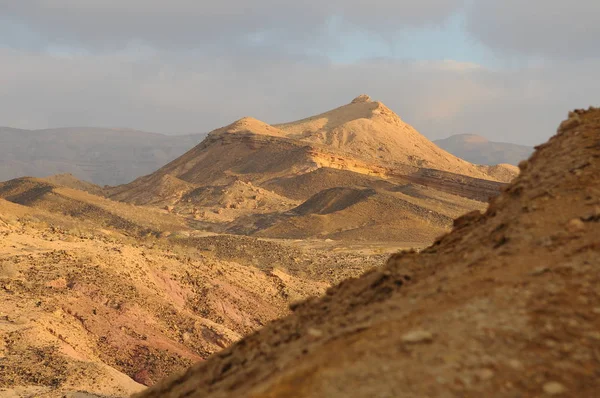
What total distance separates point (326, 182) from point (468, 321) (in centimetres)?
4924

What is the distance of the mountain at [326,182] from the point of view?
39688 millimetres

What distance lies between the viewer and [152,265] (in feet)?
57.9

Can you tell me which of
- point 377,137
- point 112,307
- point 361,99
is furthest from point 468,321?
point 361,99

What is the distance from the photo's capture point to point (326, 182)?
53.2m

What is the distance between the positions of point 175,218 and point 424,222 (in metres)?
14.9

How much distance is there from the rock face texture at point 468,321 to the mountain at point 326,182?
29.4 m

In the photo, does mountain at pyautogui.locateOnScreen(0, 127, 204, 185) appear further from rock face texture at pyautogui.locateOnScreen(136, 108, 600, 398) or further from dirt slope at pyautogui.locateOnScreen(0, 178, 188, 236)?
rock face texture at pyautogui.locateOnScreen(136, 108, 600, 398)

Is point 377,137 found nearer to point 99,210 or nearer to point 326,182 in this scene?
point 326,182

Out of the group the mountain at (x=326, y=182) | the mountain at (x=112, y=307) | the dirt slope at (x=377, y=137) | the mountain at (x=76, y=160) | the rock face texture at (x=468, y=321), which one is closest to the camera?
the rock face texture at (x=468, y=321)

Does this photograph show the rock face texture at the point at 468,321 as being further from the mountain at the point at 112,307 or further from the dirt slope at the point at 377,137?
the dirt slope at the point at 377,137

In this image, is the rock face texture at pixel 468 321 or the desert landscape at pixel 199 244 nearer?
the rock face texture at pixel 468 321

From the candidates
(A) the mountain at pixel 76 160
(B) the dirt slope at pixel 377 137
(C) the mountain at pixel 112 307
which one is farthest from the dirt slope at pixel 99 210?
(A) the mountain at pixel 76 160

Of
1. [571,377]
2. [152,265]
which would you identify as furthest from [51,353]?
[571,377]

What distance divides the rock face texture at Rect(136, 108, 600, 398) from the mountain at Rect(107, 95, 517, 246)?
96.4 ft
